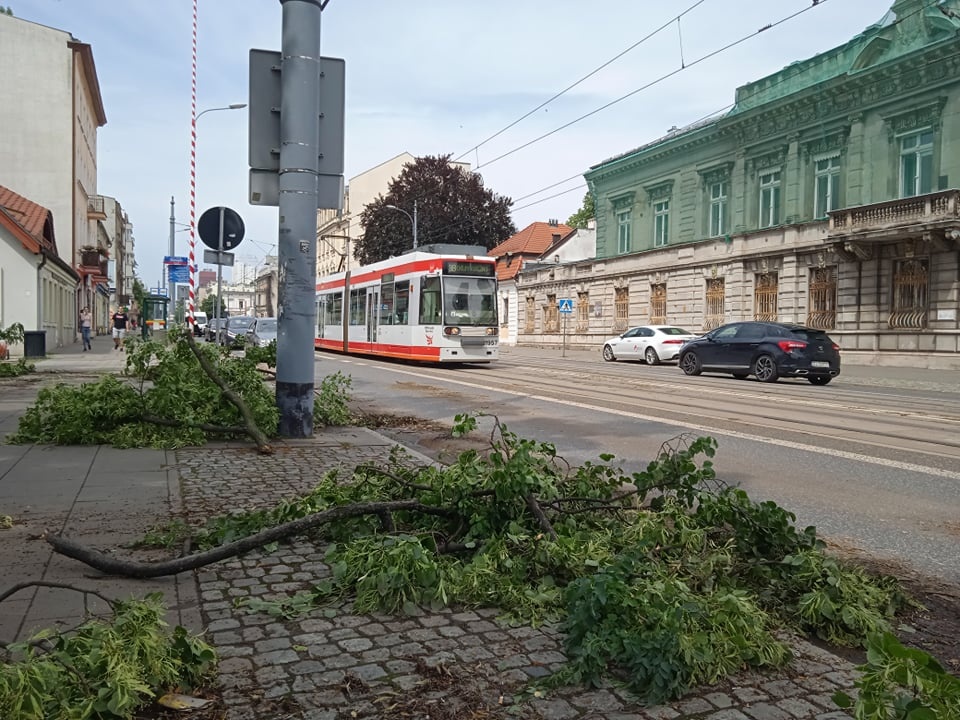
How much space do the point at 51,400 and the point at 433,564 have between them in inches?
235

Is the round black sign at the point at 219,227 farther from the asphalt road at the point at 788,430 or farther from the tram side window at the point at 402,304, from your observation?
the tram side window at the point at 402,304

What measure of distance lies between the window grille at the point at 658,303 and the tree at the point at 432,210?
667 inches

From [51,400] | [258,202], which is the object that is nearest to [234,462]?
[51,400]

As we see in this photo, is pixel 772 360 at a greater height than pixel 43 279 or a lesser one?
lesser

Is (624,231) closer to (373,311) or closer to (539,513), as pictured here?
(373,311)

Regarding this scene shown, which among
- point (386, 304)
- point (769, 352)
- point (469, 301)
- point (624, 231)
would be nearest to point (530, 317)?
point (624, 231)

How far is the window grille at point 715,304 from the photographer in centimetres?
3456

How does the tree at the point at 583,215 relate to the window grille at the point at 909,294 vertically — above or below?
above

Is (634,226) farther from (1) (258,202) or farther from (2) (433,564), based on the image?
(2) (433,564)

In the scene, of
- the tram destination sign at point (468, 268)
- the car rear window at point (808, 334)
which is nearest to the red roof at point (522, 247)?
the tram destination sign at point (468, 268)

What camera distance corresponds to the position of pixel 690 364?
22.7 m

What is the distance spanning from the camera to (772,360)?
19.8 meters

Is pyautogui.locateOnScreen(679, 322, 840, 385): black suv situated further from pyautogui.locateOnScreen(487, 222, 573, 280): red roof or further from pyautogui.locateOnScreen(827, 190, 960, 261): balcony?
pyautogui.locateOnScreen(487, 222, 573, 280): red roof

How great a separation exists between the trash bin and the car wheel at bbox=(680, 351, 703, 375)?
1993 cm
